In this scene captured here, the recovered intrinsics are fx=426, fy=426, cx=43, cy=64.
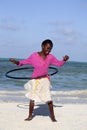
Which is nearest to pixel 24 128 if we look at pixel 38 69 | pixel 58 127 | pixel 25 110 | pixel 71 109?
pixel 58 127

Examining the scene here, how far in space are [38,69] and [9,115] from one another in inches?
63.1

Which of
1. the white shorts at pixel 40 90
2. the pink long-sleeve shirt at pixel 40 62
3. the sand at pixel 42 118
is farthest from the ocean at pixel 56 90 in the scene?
→ the pink long-sleeve shirt at pixel 40 62

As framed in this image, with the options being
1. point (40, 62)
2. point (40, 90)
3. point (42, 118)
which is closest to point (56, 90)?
point (42, 118)

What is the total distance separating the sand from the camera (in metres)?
9.20

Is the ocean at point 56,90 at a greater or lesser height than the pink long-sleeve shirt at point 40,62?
lesser

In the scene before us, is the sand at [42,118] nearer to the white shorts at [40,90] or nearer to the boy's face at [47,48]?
the white shorts at [40,90]

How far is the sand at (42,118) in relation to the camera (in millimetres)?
9195

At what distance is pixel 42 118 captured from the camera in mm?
10164

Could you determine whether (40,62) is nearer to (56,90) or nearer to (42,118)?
(42,118)

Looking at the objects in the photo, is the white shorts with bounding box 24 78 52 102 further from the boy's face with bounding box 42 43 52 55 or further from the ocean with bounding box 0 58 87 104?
the ocean with bounding box 0 58 87 104

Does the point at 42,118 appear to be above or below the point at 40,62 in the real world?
below

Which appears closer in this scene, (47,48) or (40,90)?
(47,48)

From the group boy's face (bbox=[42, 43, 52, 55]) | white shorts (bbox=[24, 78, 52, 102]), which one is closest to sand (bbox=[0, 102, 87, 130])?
white shorts (bbox=[24, 78, 52, 102])

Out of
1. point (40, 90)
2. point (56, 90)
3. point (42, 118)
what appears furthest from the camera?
point (56, 90)
